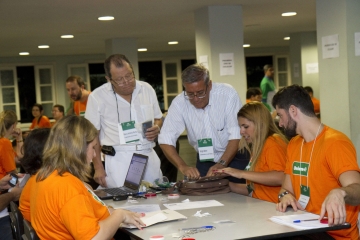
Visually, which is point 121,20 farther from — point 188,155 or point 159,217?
point 159,217

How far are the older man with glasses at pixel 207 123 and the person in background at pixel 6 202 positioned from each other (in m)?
1.21

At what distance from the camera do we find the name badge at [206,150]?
4.35m

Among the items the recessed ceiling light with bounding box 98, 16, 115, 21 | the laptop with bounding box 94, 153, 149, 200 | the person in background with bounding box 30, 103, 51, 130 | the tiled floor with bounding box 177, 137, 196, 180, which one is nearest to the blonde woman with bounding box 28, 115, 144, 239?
the laptop with bounding box 94, 153, 149, 200

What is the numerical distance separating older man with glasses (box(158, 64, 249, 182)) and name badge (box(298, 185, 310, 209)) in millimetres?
1052

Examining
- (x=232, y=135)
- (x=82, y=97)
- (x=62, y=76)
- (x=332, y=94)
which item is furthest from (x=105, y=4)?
(x=62, y=76)

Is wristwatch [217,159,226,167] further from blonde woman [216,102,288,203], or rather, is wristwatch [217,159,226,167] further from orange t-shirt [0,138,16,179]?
orange t-shirt [0,138,16,179]

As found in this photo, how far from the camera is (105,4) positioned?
723 centimetres

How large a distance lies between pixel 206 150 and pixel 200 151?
57mm

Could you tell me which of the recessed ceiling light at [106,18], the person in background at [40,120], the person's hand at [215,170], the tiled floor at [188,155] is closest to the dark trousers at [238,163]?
the person's hand at [215,170]

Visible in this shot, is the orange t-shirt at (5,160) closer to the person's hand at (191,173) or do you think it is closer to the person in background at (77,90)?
the person's hand at (191,173)

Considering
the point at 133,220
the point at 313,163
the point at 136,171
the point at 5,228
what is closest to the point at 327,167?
the point at 313,163

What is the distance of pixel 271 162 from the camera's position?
3.74m

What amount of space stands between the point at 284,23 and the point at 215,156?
7.40 metres

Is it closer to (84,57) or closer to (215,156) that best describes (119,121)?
(215,156)
